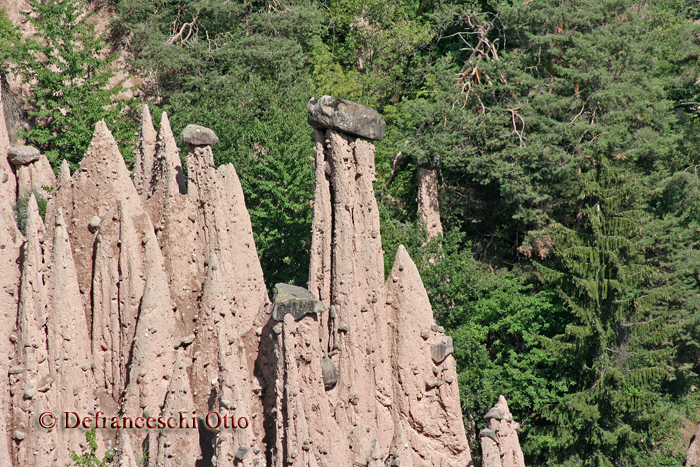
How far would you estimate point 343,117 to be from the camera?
1488 centimetres

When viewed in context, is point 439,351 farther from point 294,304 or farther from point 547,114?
point 547,114

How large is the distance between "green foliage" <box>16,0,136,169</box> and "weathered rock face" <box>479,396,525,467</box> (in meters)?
15.5

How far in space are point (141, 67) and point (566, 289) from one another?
19300 mm

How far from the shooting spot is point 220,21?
31.7m

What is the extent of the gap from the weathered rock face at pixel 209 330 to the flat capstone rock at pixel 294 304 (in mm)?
27

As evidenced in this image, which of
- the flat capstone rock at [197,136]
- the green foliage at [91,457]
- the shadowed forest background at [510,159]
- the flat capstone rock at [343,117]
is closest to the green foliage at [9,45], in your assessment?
the shadowed forest background at [510,159]

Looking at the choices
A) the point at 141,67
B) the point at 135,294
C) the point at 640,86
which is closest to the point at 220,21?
the point at 141,67

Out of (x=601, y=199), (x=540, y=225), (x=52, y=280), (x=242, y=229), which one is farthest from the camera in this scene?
(x=540, y=225)

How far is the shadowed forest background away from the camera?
78.8 ft

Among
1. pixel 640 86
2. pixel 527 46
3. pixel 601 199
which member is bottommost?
pixel 601 199

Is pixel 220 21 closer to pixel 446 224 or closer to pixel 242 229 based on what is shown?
pixel 446 224

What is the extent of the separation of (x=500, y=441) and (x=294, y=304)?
5.29 metres

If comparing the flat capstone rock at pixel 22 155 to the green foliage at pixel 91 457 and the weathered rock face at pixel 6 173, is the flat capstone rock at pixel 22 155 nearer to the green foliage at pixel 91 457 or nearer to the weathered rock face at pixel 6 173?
the weathered rock face at pixel 6 173

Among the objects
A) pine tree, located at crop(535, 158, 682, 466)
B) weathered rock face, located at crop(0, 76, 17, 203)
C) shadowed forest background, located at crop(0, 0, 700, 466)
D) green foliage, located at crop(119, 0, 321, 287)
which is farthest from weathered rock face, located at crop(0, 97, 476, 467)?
pine tree, located at crop(535, 158, 682, 466)
